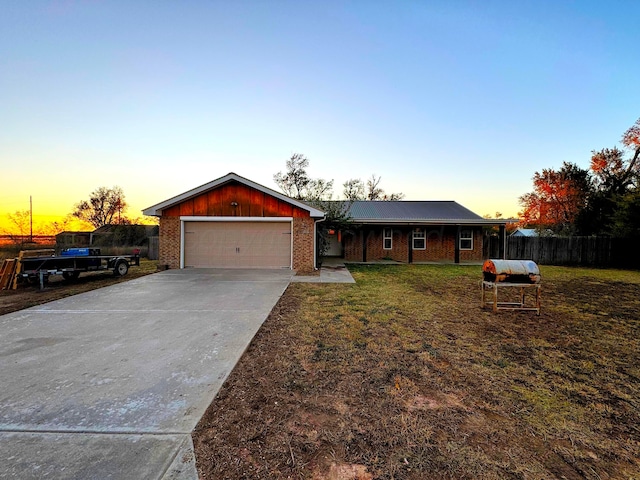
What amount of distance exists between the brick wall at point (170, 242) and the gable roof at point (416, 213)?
8.71 meters

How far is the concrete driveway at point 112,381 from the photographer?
1.91 meters

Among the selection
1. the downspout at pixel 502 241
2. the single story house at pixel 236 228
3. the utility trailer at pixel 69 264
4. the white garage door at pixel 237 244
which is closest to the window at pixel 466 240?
the downspout at pixel 502 241

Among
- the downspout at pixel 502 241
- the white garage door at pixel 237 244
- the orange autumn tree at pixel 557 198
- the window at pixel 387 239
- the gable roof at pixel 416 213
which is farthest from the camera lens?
the orange autumn tree at pixel 557 198

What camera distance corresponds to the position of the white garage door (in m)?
12.8

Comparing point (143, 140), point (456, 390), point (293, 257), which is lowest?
point (456, 390)

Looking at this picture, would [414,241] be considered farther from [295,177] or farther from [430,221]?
[295,177]

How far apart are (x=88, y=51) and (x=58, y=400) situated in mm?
11934

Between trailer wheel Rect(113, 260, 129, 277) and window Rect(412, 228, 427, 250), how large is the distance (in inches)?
591

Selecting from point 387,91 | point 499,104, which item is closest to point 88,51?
point 387,91

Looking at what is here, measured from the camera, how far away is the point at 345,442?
213 cm

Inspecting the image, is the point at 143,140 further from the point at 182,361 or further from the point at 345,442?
the point at 345,442

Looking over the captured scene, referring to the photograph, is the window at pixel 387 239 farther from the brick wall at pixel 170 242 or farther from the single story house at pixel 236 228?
the brick wall at pixel 170 242

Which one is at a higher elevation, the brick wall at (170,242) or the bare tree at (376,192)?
the bare tree at (376,192)

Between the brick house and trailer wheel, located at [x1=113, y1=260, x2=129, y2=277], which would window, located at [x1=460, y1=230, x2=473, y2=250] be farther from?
trailer wheel, located at [x1=113, y1=260, x2=129, y2=277]
